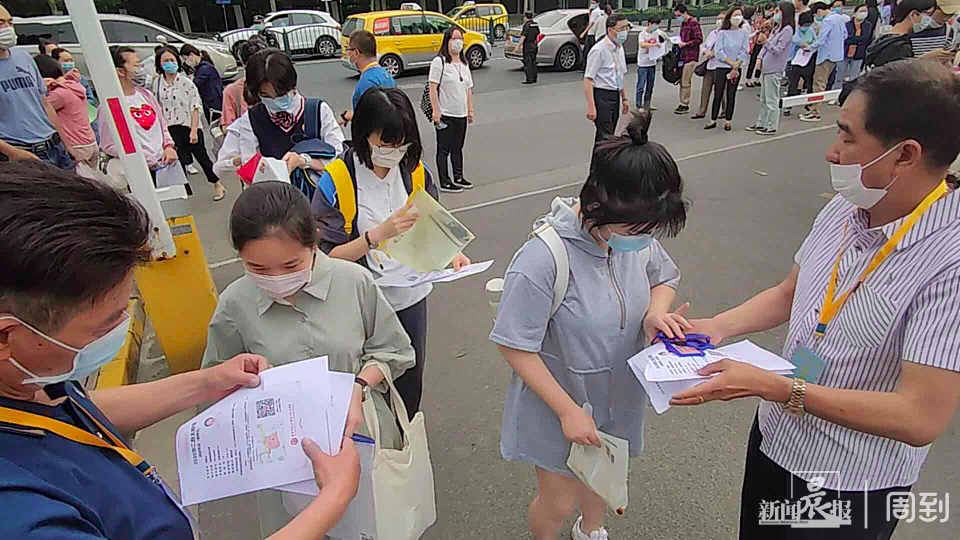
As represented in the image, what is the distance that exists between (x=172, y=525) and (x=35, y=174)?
25.3 inches

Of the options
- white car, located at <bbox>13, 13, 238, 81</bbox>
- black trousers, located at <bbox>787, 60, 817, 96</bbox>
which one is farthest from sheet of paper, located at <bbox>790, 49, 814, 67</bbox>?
white car, located at <bbox>13, 13, 238, 81</bbox>

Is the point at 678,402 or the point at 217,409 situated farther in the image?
the point at 678,402

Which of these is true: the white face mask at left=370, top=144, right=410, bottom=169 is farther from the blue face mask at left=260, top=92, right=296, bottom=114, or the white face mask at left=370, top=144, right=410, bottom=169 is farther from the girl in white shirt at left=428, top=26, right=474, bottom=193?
the girl in white shirt at left=428, top=26, right=474, bottom=193

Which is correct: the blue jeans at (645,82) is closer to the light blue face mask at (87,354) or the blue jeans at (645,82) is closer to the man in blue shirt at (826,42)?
the man in blue shirt at (826,42)

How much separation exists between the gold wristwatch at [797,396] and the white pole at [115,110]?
9.39 ft

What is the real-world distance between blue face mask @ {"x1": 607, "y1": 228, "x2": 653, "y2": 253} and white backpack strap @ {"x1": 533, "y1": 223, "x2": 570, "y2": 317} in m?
0.14

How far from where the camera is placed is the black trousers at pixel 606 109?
6836 mm

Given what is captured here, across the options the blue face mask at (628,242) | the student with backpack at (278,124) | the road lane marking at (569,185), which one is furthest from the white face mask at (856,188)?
the road lane marking at (569,185)

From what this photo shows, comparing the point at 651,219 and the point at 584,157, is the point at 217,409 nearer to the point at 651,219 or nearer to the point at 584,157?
the point at 651,219

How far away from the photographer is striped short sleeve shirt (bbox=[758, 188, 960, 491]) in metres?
1.21

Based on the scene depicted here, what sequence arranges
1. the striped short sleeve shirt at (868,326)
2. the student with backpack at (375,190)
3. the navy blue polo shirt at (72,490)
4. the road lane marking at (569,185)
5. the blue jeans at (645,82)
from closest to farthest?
A: 1. the navy blue polo shirt at (72,490)
2. the striped short sleeve shirt at (868,326)
3. the student with backpack at (375,190)
4. the road lane marking at (569,185)
5. the blue jeans at (645,82)

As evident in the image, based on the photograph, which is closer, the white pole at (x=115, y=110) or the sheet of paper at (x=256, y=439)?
the sheet of paper at (x=256, y=439)

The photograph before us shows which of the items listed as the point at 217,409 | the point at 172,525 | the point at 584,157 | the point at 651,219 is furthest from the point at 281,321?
the point at 584,157

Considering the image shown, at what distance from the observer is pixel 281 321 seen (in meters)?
1.70
